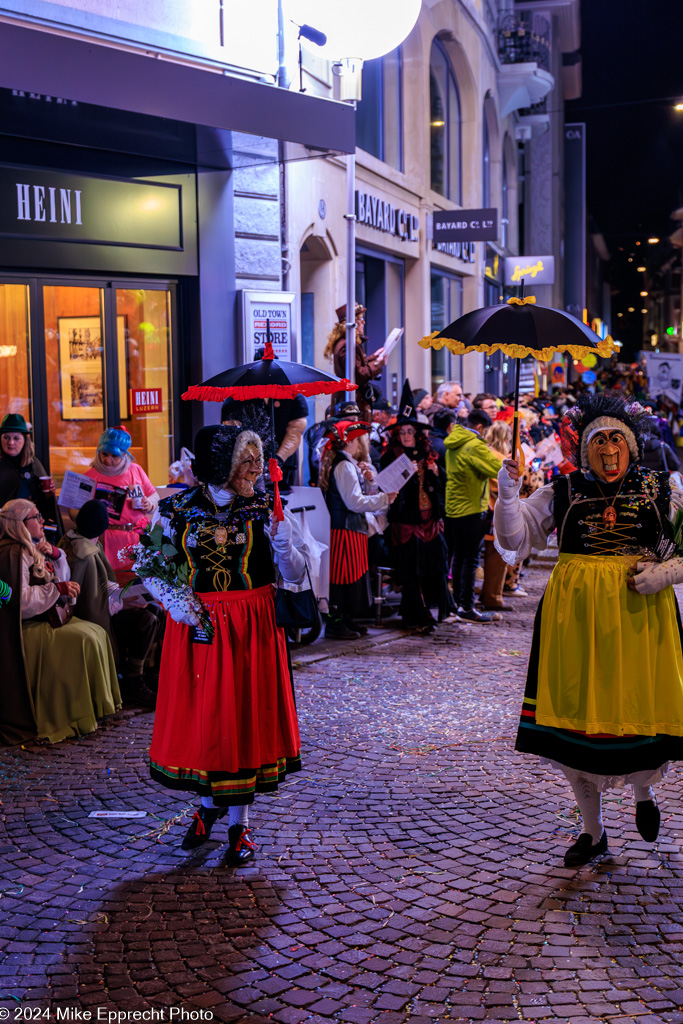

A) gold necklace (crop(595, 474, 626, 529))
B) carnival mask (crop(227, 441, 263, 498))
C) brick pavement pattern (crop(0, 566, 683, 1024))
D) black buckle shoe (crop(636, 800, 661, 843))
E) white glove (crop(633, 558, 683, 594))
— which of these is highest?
carnival mask (crop(227, 441, 263, 498))

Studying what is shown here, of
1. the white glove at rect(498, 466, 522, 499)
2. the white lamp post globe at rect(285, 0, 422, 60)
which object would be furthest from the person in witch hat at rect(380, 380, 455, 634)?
the white glove at rect(498, 466, 522, 499)

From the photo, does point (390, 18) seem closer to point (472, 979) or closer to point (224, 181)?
point (224, 181)

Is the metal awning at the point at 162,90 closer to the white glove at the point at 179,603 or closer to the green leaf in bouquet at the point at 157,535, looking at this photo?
the green leaf in bouquet at the point at 157,535

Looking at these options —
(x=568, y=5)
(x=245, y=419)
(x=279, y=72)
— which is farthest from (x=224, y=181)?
(x=568, y=5)

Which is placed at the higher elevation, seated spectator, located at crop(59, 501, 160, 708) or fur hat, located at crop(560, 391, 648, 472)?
fur hat, located at crop(560, 391, 648, 472)

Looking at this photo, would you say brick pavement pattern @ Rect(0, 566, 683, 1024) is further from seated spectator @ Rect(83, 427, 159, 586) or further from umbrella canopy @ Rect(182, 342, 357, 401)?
umbrella canopy @ Rect(182, 342, 357, 401)

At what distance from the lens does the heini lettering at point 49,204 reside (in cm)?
924

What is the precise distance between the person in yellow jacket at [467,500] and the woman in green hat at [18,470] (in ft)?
12.5

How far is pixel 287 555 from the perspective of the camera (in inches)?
195

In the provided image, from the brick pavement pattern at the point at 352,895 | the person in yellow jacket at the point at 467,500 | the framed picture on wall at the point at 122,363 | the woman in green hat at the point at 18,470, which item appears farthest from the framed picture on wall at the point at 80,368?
the brick pavement pattern at the point at 352,895

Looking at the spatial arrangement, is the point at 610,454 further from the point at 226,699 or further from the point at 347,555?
the point at 347,555

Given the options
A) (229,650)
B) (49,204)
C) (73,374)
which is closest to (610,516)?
(229,650)

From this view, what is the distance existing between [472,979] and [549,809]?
1727 millimetres

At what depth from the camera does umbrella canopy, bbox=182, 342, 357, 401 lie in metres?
6.66
